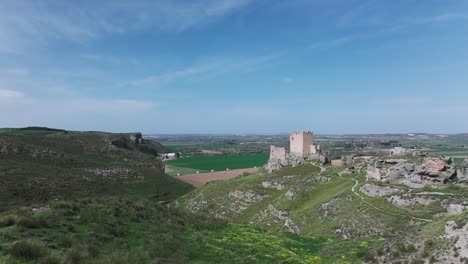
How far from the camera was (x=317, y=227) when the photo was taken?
123 ft

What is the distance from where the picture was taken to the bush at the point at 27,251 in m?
12.1

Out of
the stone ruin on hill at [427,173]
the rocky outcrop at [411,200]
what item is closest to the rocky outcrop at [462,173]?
the stone ruin on hill at [427,173]

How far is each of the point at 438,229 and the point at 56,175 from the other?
63.9 m

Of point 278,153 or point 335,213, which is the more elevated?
point 278,153

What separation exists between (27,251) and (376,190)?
3751 centimetres

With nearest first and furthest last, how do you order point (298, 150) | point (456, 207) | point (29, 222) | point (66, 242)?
1. point (66, 242)
2. point (29, 222)
3. point (456, 207)
4. point (298, 150)

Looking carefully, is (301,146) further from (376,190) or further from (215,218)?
(215,218)

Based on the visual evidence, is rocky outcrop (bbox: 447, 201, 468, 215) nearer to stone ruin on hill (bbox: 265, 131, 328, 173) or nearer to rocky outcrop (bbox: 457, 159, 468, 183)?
rocky outcrop (bbox: 457, 159, 468, 183)

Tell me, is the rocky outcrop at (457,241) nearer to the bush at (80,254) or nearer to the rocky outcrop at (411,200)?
the rocky outcrop at (411,200)

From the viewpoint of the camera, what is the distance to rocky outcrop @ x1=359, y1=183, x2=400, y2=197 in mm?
38594

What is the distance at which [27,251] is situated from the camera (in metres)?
12.3

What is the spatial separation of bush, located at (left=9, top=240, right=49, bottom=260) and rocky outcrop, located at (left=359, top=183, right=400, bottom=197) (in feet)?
120

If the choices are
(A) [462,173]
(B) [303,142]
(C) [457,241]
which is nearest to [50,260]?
(C) [457,241]

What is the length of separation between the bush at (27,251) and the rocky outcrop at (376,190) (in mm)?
36514
